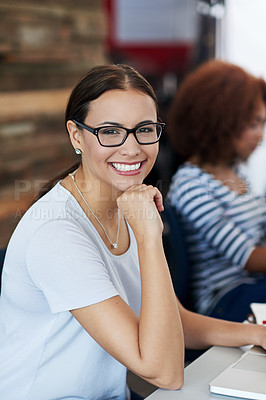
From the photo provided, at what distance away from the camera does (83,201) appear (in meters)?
1.28

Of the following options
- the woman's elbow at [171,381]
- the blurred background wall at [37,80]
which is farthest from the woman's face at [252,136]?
the woman's elbow at [171,381]

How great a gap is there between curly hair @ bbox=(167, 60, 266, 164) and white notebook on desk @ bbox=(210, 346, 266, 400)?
1170 mm

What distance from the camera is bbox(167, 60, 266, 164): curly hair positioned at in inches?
86.4

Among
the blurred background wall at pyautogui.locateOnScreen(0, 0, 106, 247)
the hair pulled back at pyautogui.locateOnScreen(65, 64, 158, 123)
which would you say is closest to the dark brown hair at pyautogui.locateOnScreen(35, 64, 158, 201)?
the hair pulled back at pyautogui.locateOnScreen(65, 64, 158, 123)

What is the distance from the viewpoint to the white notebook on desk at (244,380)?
1011 mm

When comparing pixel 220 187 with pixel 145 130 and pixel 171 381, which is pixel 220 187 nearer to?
pixel 145 130

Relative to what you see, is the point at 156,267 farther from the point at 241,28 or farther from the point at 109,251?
the point at 241,28

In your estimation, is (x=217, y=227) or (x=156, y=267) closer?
(x=156, y=267)

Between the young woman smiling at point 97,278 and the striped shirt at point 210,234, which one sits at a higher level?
the young woman smiling at point 97,278

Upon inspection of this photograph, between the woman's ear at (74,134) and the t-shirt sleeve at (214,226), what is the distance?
83cm

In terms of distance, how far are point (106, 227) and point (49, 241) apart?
24 centimetres

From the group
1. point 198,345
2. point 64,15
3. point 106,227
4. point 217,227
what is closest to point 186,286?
point 217,227

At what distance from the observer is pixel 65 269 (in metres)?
1.09

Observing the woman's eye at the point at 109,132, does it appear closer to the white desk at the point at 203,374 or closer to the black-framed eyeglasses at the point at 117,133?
the black-framed eyeglasses at the point at 117,133
